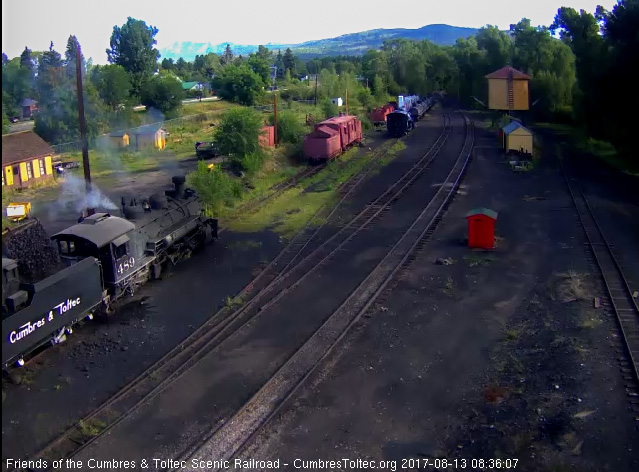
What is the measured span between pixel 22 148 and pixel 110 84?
21.4 meters

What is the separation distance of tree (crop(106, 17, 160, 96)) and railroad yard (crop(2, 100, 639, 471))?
214 feet

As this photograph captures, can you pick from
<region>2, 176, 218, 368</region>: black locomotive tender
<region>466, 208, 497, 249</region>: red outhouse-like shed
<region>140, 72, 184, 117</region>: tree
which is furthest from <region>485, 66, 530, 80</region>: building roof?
<region>2, 176, 218, 368</region>: black locomotive tender

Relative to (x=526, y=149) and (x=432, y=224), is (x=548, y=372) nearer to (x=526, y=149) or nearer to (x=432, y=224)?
(x=432, y=224)

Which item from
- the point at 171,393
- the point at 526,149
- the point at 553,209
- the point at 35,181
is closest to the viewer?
the point at 171,393

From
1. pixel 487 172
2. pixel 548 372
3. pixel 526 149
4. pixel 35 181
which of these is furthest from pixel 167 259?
pixel 526 149

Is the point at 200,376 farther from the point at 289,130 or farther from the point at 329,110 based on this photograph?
the point at 329,110

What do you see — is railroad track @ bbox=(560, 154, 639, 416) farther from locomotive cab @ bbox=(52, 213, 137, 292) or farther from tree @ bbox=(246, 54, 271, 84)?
tree @ bbox=(246, 54, 271, 84)

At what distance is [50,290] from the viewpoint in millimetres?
12211

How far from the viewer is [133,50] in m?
79.6

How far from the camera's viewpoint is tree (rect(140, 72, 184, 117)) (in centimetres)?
6234

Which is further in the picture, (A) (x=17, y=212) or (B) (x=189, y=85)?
(B) (x=189, y=85)

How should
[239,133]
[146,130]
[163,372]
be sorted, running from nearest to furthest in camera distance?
[163,372], [239,133], [146,130]

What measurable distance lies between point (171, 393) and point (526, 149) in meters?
30.8

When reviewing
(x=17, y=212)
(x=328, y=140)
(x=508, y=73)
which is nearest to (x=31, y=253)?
(x=17, y=212)
